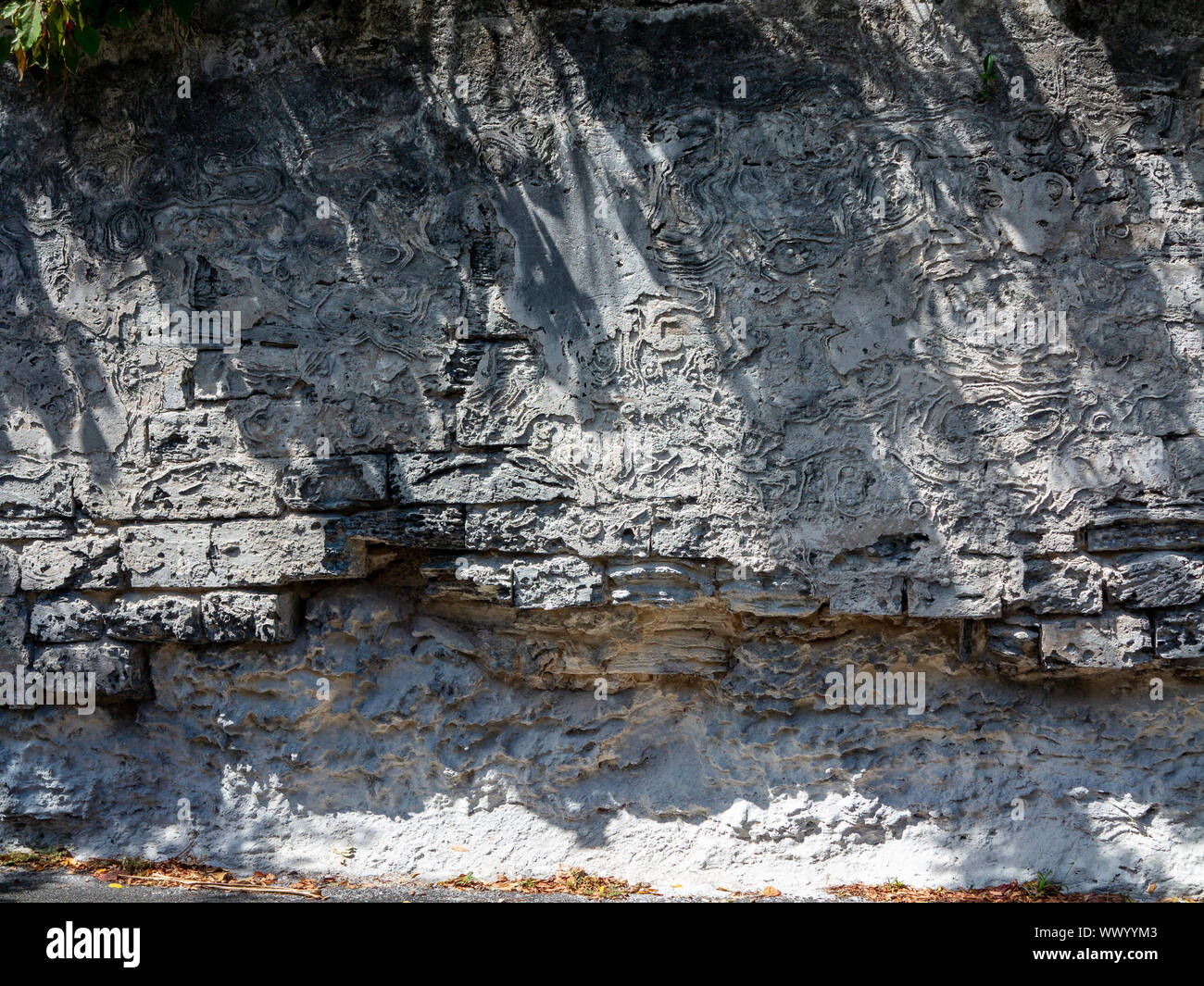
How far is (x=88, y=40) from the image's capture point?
359 cm

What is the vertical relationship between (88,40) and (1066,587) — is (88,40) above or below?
above

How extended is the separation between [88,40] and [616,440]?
7.69 ft

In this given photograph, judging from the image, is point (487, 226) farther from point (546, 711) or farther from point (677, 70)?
point (546, 711)

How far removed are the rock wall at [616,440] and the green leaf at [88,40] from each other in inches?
7.9

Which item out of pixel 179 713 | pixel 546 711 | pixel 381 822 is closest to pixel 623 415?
pixel 546 711

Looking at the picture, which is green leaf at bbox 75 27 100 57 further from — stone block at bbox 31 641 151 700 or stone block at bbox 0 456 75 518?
stone block at bbox 31 641 151 700

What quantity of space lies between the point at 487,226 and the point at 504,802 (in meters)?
2.07

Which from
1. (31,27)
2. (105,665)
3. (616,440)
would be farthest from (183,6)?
(105,665)

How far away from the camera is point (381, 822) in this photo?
368cm

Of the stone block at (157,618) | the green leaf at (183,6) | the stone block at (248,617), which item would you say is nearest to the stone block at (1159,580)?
the stone block at (248,617)

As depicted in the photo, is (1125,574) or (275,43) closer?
(1125,574)

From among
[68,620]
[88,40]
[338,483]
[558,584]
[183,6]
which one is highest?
[183,6]

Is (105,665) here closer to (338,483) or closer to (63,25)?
(338,483)

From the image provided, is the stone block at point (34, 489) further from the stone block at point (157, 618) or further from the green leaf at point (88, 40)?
the green leaf at point (88, 40)
